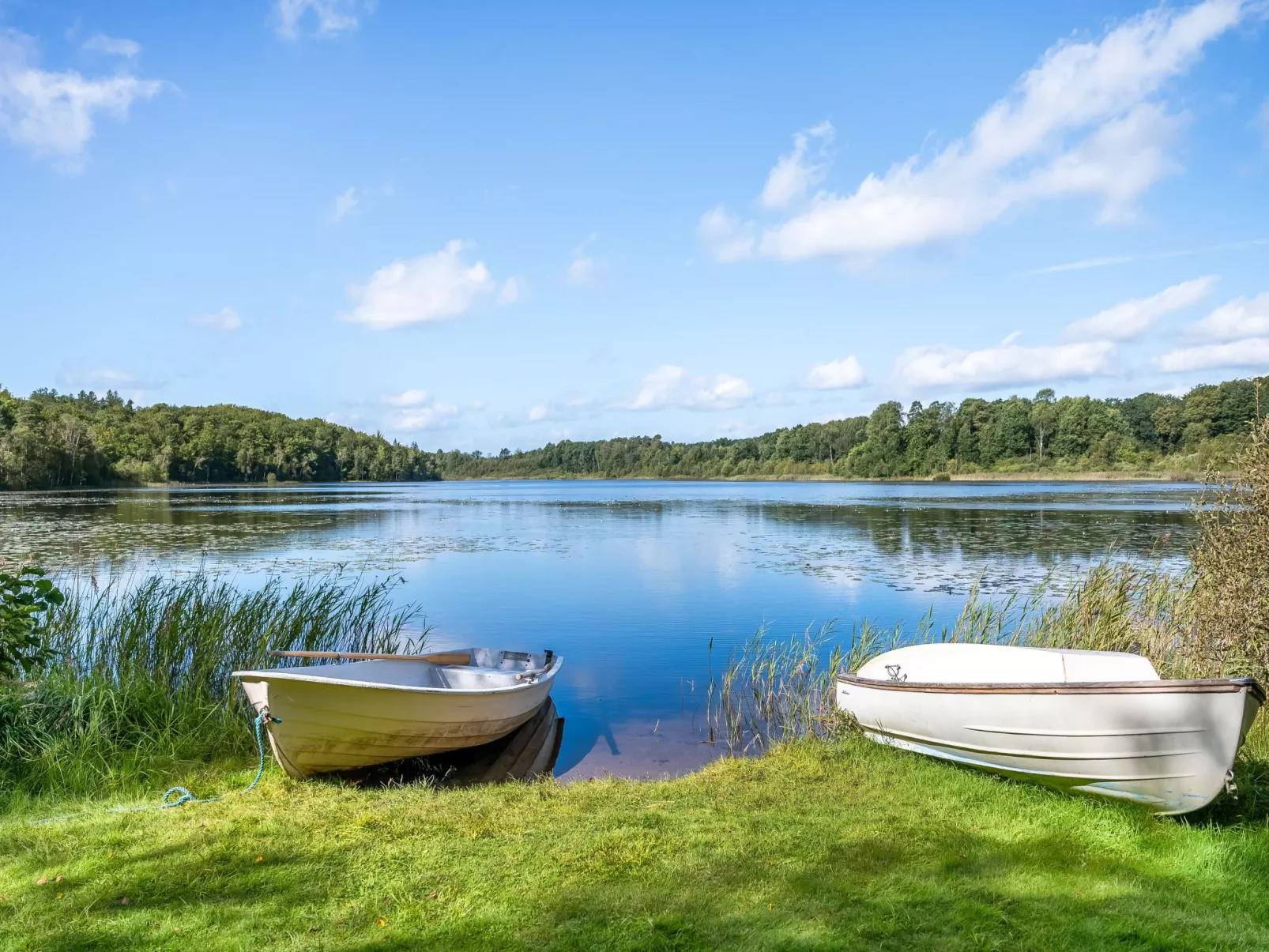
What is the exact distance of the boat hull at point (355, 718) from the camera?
257 inches

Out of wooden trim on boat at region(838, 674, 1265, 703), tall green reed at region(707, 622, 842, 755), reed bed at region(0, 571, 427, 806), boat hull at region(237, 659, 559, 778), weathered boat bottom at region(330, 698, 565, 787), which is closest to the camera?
wooden trim on boat at region(838, 674, 1265, 703)

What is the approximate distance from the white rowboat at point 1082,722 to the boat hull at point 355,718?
3.78 m

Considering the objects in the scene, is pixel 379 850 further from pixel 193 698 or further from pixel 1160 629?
pixel 1160 629

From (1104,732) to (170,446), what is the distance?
4496 inches

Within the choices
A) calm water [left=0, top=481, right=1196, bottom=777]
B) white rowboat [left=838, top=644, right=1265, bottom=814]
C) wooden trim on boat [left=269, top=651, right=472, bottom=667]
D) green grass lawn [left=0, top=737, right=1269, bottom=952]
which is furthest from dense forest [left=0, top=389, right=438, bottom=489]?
white rowboat [left=838, top=644, right=1265, bottom=814]

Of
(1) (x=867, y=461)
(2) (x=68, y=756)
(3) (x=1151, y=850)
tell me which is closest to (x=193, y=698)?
(2) (x=68, y=756)

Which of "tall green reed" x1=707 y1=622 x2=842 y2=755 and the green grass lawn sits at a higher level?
the green grass lawn

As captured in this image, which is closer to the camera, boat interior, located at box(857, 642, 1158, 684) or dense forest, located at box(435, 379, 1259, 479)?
boat interior, located at box(857, 642, 1158, 684)

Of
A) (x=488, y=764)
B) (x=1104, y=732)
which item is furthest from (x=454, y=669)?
(x=1104, y=732)

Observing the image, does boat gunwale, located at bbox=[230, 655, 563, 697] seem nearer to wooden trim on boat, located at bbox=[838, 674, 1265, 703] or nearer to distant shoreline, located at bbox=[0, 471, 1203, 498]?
wooden trim on boat, located at bbox=[838, 674, 1265, 703]

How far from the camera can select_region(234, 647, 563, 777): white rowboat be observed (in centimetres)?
655

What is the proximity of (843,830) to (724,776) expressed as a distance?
1669mm

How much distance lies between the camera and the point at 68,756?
22.6 ft

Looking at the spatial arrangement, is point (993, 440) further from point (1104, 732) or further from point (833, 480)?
point (1104, 732)
